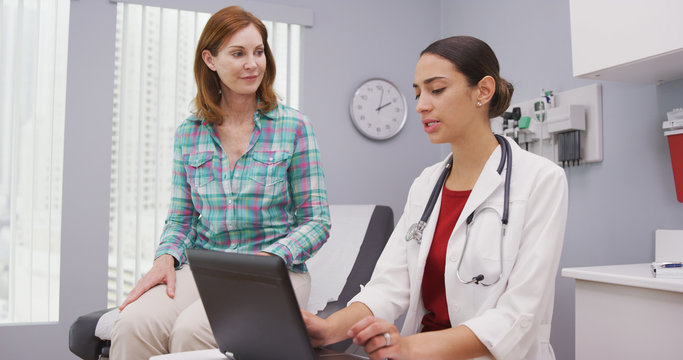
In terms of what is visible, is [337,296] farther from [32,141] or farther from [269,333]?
[32,141]

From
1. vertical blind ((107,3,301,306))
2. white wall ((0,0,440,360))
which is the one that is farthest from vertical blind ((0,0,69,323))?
vertical blind ((107,3,301,306))

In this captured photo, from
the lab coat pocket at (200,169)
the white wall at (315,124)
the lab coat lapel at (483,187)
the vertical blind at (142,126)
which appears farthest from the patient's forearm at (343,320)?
the white wall at (315,124)

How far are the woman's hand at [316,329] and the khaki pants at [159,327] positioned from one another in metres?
0.34

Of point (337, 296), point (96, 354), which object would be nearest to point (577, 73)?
point (337, 296)

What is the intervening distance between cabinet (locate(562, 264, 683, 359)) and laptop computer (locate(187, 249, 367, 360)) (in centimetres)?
94

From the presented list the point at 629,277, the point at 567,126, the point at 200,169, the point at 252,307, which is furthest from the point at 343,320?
the point at 567,126

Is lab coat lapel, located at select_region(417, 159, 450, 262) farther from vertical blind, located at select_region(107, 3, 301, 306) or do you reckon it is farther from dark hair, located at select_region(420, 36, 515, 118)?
vertical blind, located at select_region(107, 3, 301, 306)

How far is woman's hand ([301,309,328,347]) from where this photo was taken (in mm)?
985

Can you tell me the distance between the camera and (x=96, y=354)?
5.18ft

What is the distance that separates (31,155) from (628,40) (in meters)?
2.64

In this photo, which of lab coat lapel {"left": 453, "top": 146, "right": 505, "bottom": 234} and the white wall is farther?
the white wall

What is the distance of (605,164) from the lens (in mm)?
2285

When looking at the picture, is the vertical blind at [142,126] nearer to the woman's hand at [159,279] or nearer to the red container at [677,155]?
the woman's hand at [159,279]

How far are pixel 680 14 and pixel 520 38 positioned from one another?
1.26m
